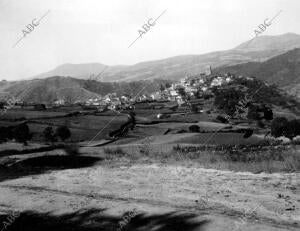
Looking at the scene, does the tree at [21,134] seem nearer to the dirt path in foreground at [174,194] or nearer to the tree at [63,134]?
the tree at [63,134]

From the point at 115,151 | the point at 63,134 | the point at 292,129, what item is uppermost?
the point at 115,151

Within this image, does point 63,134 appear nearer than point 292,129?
Yes

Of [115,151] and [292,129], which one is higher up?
[115,151]

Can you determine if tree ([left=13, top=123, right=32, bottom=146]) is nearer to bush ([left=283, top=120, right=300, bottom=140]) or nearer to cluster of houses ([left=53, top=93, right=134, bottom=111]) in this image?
bush ([left=283, top=120, right=300, bottom=140])

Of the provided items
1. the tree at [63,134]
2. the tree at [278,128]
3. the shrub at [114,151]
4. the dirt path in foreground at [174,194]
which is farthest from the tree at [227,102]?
the dirt path in foreground at [174,194]

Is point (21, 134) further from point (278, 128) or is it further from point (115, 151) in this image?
point (278, 128)

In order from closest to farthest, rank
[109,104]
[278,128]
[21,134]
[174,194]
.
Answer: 1. [174,194]
2. [21,134]
3. [278,128]
4. [109,104]

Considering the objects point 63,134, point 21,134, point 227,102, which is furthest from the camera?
point 227,102

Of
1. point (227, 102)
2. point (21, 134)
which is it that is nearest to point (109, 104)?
point (227, 102)
